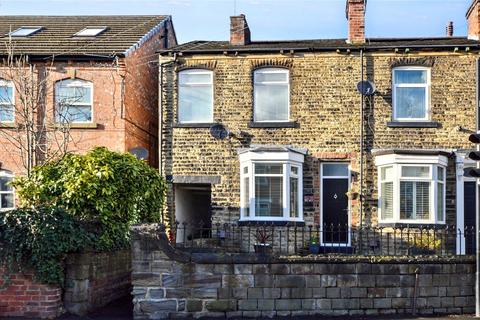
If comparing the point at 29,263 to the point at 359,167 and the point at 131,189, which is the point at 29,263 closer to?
the point at 131,189

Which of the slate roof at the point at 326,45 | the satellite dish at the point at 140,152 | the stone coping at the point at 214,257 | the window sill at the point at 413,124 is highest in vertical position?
the slate roof at the point at 326,45

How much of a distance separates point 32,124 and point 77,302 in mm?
7878

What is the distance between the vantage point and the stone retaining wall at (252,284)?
12039 mm

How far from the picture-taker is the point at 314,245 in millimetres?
18516

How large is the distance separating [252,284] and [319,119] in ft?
28.0

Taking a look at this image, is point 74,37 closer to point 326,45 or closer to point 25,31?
point 25,31

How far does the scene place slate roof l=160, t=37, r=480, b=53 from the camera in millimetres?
19344

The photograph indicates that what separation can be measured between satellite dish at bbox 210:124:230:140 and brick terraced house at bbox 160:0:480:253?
34mm

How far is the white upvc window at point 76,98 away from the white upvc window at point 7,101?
1393 millimetres

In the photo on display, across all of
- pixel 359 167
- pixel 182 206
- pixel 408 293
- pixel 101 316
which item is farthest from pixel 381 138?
pixel 101 316

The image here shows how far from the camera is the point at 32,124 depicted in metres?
18.5

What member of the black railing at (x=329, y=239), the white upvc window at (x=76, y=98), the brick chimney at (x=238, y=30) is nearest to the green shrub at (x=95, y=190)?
the black railing at (x=329, y=239)

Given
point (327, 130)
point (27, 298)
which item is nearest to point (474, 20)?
point (327, 130)

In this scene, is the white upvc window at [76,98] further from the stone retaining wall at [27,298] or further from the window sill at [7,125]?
the stone retaining wall at [27,298]
